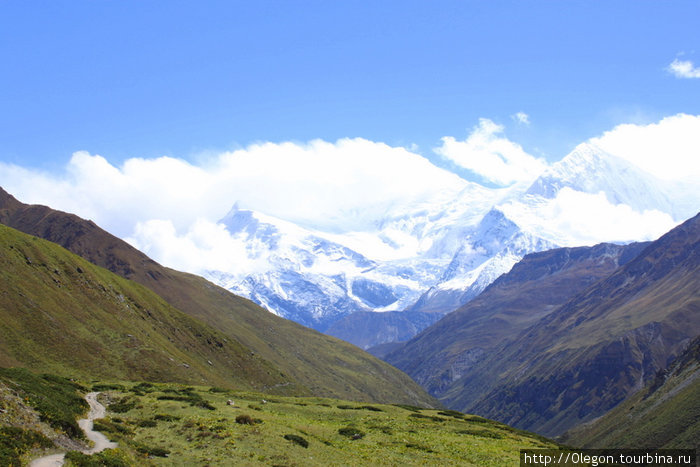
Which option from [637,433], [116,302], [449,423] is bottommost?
[637,433]

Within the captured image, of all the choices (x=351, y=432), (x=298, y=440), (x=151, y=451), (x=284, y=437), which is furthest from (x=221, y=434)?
A: (x=351, y=432)

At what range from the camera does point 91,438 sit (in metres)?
40.7

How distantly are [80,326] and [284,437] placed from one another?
99196 millimetres

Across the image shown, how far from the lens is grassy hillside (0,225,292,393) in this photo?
4382 inches

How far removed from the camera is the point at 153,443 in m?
43.6

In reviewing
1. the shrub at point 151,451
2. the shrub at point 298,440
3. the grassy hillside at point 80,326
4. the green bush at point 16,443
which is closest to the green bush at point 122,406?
the shrub at point 151,451

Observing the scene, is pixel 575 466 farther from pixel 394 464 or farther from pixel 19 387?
pixel 19 387

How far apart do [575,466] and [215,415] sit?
32.2 m

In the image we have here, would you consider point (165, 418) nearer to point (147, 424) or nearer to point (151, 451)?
point (147, 424)

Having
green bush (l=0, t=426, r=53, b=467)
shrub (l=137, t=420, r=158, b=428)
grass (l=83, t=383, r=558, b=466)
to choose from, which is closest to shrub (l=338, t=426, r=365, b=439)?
grass (l=83, t=383, r=558, b=466)

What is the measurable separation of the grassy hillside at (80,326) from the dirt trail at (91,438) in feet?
161

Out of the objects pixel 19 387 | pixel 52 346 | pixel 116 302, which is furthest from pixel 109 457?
pixel 116 302

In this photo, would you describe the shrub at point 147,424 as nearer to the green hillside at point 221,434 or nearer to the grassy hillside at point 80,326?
the green hillside at point 221,434

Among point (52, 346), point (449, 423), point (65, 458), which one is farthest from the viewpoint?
point (52, 346)
